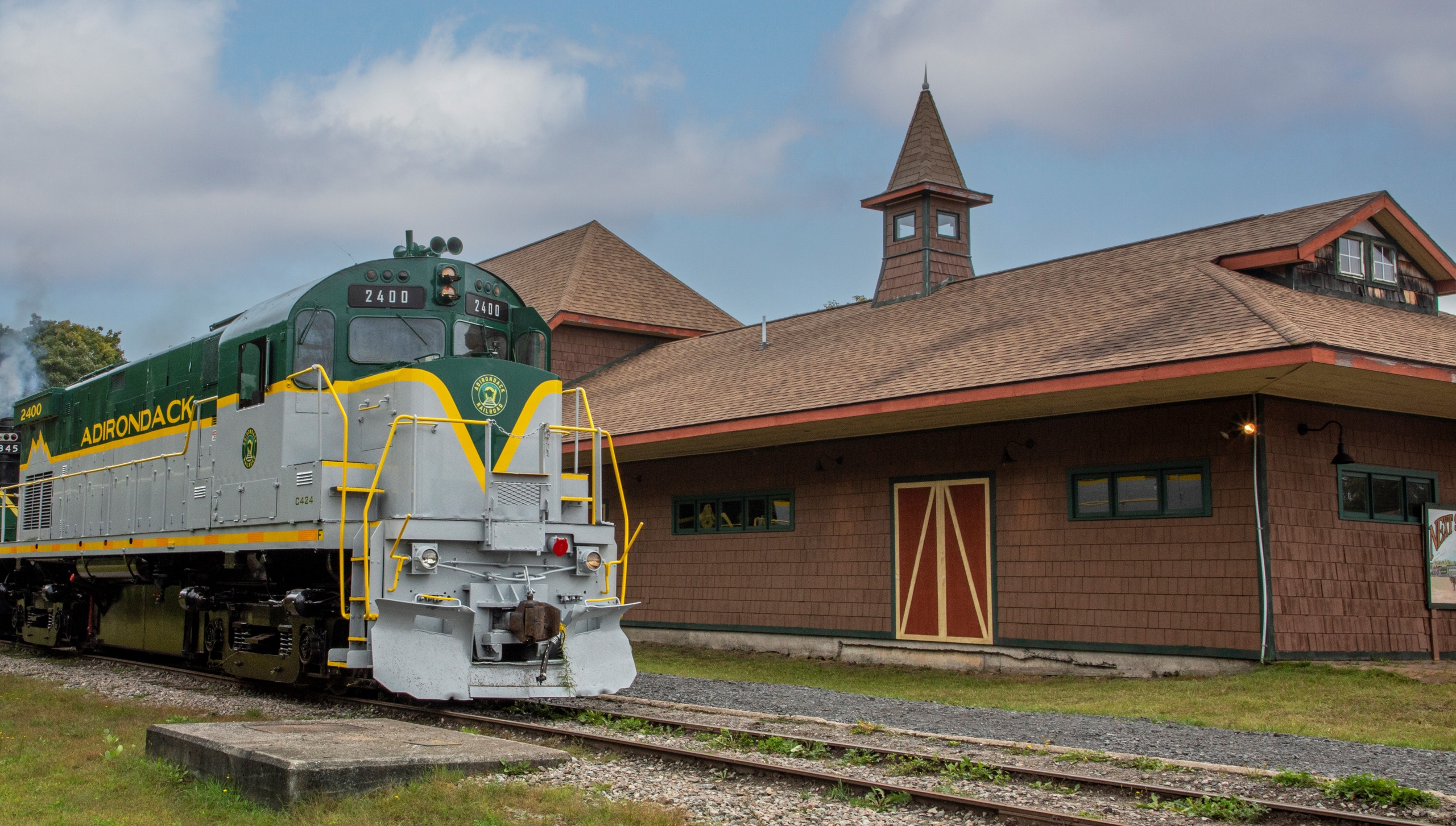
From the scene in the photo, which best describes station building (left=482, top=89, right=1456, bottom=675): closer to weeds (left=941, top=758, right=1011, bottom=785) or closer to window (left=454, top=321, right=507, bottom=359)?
window (left=454, top=321, right=507, bottom=359)

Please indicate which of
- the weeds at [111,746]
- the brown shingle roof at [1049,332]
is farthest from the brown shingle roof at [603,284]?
the weeds at [111,746]

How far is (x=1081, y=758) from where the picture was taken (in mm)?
8188

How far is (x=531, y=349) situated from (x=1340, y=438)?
9.06 m

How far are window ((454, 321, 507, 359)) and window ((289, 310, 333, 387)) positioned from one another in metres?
1.07

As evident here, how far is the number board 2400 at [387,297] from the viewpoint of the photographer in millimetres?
10781

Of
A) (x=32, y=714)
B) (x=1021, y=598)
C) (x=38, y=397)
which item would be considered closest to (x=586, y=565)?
(x=32, y=714)

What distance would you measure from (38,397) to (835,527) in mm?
11012

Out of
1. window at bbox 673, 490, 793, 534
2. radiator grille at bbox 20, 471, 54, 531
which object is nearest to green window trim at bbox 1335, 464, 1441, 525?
window at bbox 673, 490, 793, 534

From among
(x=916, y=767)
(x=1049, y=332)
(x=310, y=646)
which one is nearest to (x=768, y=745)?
(x=916, y=767)

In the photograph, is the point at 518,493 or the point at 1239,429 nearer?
the point at 518,493

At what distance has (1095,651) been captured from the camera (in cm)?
1424

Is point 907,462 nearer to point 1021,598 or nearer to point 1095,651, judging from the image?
point 1021,598

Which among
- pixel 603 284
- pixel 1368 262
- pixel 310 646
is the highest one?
pixel 603 284

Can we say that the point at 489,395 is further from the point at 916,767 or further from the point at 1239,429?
the point at 1239,429
